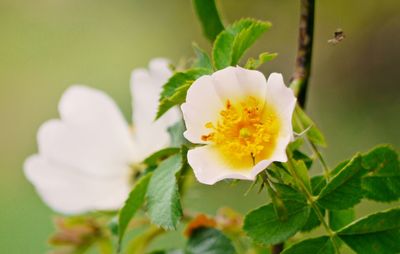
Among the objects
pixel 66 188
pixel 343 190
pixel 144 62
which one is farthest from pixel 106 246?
pixel 144 62

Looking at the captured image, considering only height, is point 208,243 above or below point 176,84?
below

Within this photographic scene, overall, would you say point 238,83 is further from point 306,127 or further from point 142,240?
point 142,240

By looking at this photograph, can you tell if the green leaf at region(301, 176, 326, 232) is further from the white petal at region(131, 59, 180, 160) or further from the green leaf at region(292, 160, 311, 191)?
the white petal at region(131, 59, 180, 160)

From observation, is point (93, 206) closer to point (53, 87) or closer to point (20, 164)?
point (20, 164)

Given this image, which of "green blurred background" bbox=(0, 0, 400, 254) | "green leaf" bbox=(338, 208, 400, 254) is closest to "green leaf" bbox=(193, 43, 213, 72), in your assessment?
"green leaf" bbox=(338, 208, 400, 254)

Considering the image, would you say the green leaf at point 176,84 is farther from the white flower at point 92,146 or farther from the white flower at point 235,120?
the white flower at point 92,146

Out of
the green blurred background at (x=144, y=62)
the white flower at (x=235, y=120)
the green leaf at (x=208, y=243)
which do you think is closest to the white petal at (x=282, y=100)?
the white flower at (x=235, y=120)

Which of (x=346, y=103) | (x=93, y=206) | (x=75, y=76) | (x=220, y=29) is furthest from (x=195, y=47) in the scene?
(x=75, y=76)
